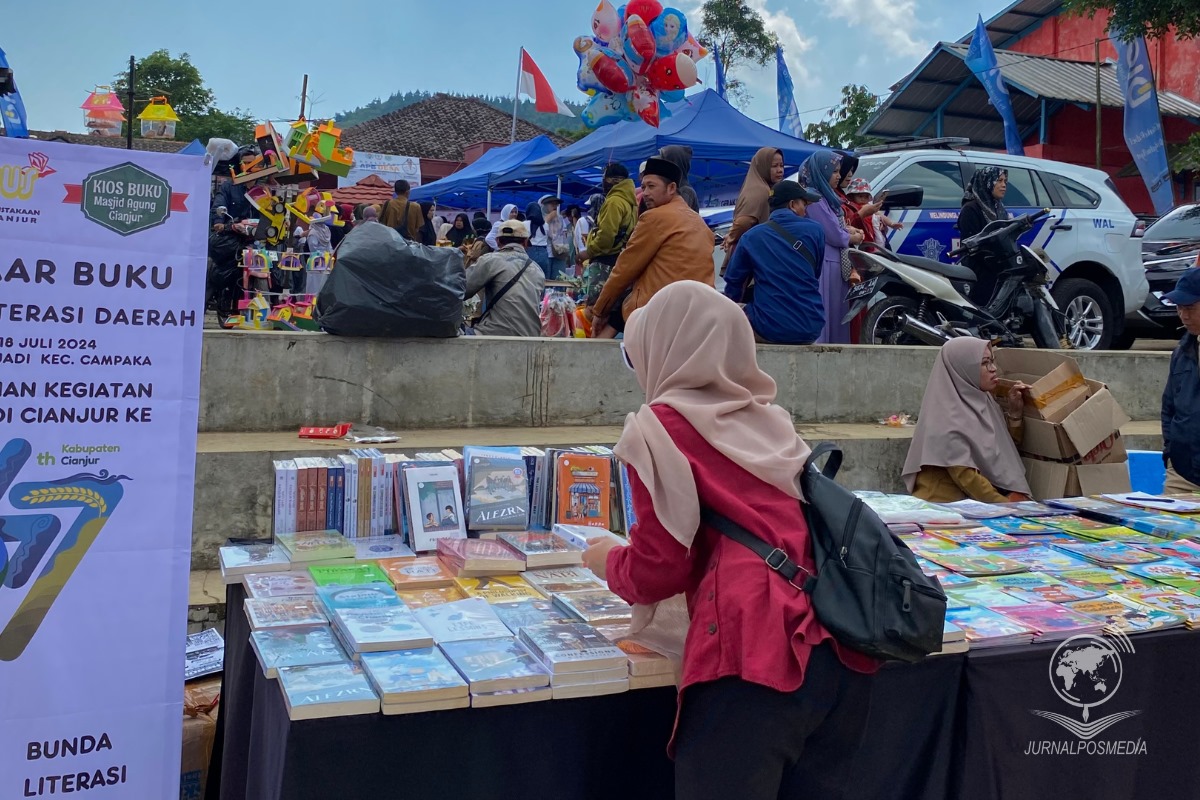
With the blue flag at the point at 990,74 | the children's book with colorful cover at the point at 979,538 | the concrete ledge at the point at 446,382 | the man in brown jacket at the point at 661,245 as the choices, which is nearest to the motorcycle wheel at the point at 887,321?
the concrete ledge at the point at 446,382

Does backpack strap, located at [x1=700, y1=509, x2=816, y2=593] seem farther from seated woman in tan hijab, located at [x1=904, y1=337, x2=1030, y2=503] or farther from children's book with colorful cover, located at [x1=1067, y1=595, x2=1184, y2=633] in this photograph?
seated woman in tan hijab, located at [x1=904, y1=337, x2=1030, y2=503]

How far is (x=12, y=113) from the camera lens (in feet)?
21.3

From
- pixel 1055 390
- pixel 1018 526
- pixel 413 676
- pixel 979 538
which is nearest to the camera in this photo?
pixel 413 676

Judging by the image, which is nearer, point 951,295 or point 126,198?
point 126,198

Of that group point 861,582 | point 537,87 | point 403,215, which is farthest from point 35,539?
point 537,87

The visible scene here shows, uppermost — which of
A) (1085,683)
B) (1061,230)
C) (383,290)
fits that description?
(1061,230)

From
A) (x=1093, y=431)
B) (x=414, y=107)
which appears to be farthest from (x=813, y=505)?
(x=414, y=107)

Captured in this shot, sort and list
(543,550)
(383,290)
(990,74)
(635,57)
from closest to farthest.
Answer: (543,550) → (383,290) → (635,57) → (990,74)

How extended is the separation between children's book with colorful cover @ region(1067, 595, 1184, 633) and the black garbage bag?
142 inches

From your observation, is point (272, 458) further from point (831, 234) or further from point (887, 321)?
point (887, 321)

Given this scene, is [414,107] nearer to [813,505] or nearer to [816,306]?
[816,306]

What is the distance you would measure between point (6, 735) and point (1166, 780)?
10.5 ft

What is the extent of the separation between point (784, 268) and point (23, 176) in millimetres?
5003

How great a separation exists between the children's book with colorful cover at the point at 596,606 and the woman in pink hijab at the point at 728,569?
1.33 ft
